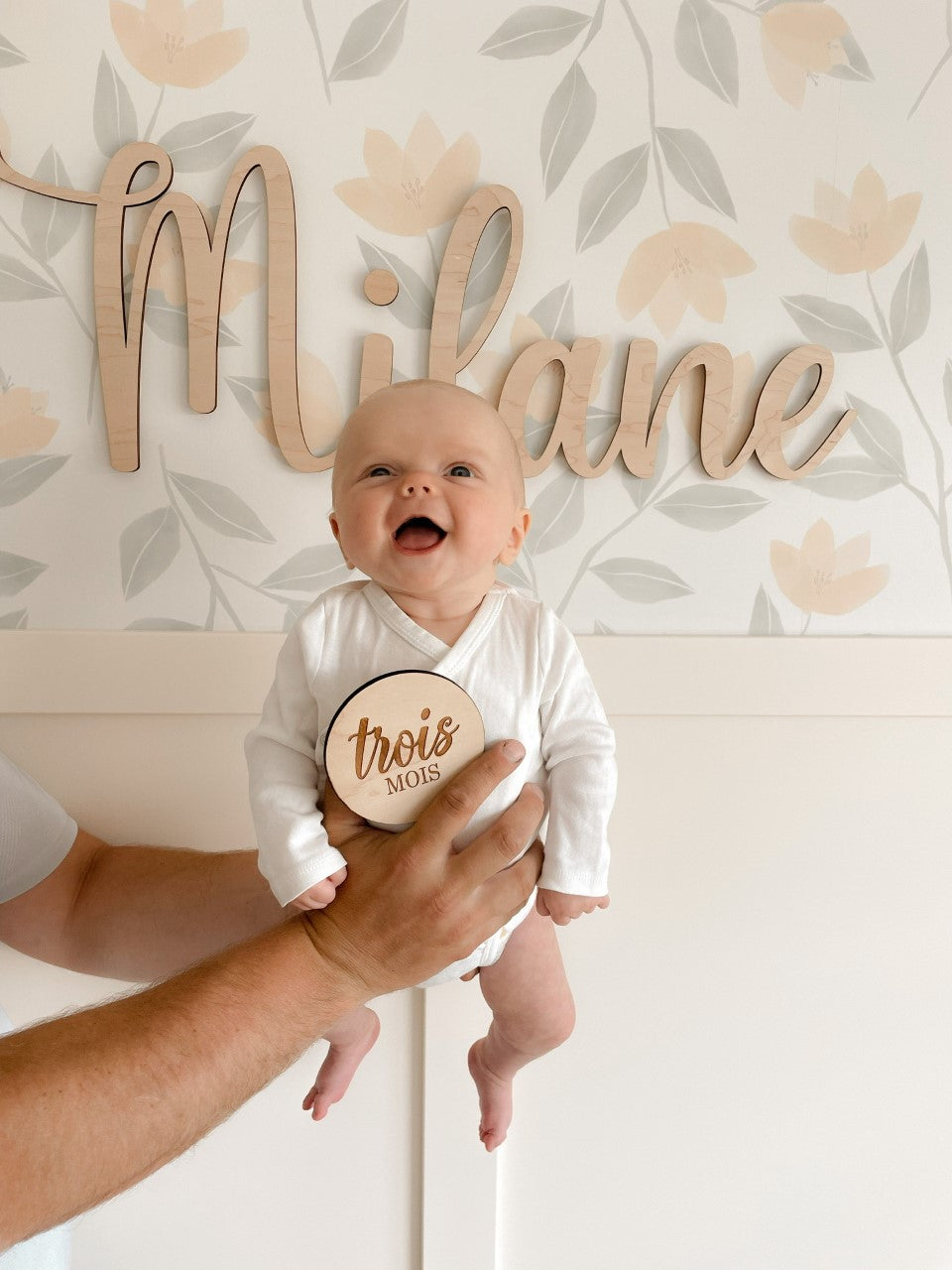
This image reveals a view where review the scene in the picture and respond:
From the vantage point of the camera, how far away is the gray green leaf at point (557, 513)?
133 cm

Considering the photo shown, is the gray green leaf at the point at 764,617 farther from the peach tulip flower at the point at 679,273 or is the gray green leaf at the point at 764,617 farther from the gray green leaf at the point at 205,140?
the gray green leaf at the point at 205,140

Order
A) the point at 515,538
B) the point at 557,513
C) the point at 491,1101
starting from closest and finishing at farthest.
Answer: the point at 515,538 < the point at 491,1101 < the point at 557,513

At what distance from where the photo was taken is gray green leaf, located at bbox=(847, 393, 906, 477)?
1.38m

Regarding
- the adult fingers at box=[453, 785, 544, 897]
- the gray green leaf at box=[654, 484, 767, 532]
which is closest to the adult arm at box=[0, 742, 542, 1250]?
the adult fingers at box=[453, 785, 544, 897]

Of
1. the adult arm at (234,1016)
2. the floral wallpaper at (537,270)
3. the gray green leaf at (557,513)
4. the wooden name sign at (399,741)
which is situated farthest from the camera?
the gray green leaf at (557,513)

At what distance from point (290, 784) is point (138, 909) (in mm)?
384

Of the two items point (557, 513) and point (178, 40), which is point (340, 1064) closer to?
point (557, 513)

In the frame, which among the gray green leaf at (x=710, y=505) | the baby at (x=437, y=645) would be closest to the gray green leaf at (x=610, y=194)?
the gray green leaf at (x=710, y=505)

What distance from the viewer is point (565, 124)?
1.29m

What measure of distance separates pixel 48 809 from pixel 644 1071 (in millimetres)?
917

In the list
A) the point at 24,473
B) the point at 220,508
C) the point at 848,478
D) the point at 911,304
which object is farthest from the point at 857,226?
the point at 24,473

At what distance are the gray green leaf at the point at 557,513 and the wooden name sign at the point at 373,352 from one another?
0.03 meters

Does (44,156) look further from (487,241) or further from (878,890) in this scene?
(878,890)

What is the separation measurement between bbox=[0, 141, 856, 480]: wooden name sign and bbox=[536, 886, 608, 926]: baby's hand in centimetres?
59
